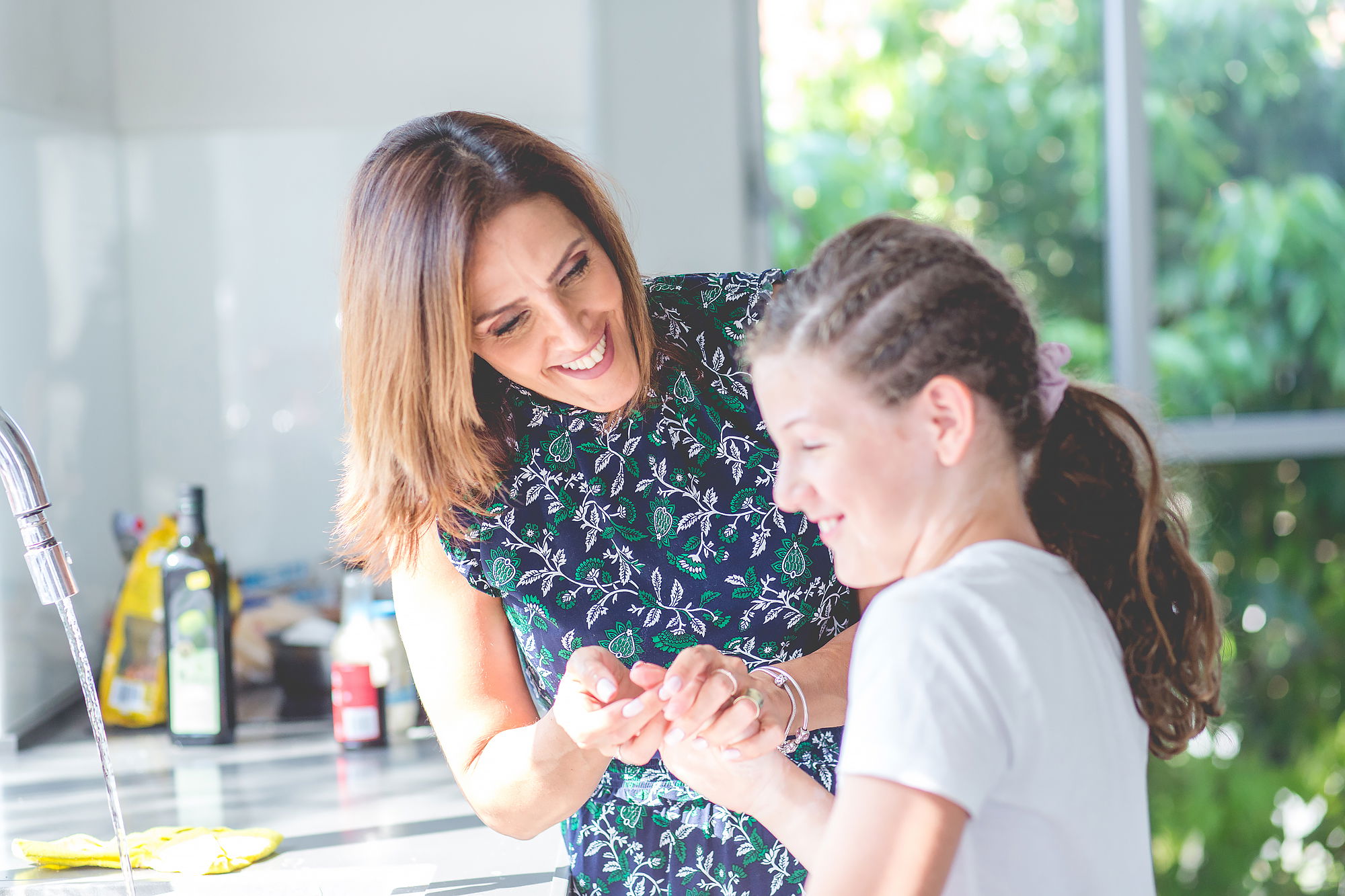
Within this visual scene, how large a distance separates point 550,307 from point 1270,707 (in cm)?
283

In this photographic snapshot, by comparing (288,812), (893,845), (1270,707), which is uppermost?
(893,845)

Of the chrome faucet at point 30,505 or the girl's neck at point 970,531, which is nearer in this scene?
the girl's neck at point 970,531

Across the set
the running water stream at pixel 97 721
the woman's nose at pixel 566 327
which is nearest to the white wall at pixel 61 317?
the running water stream at pixel 97 721

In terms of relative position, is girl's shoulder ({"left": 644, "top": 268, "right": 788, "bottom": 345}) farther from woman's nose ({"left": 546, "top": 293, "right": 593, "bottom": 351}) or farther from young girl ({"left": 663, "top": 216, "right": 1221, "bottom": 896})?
young girl ({"left": 663, "top": 216, "right": 1221, "bottom": 896})

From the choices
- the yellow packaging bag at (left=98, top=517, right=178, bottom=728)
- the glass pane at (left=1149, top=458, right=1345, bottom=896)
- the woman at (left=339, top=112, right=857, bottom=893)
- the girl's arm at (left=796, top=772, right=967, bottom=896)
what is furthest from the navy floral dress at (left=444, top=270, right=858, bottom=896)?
the glass pane at (left=1149, top=458, right=1345, bottom=896)

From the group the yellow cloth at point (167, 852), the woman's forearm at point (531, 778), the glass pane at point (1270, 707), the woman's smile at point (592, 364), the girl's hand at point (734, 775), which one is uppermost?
the woman's smile at point (592, 364)

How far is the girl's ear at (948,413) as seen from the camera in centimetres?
78

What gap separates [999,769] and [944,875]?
0.22ft

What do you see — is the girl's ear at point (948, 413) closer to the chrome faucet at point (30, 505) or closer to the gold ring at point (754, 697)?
the gold ring at point (754, 697)

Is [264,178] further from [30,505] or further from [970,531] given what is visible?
[970,531]

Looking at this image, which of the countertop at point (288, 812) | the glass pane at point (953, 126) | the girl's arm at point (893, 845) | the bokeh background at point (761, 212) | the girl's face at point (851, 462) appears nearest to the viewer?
the girl's arm at point (893, 845)

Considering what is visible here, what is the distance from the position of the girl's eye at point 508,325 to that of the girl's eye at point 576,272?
2.0 inches

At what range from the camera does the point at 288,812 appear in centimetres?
148

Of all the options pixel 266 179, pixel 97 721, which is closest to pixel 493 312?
pixel 97 721
